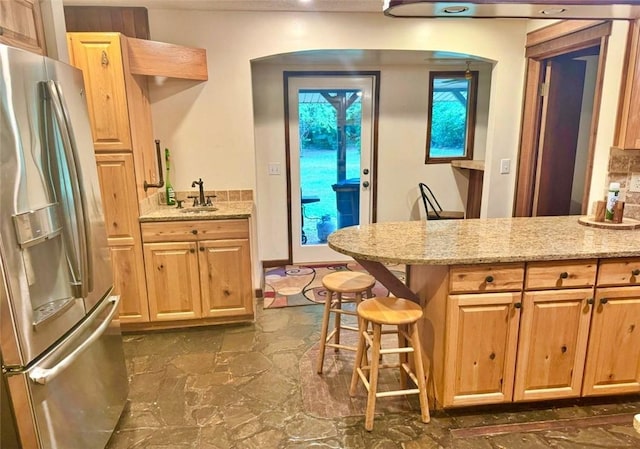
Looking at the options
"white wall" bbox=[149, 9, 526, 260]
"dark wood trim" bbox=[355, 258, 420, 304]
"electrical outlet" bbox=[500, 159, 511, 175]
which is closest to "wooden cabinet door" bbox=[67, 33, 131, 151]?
"white wall" bbox=[149, 9, 526, 260]

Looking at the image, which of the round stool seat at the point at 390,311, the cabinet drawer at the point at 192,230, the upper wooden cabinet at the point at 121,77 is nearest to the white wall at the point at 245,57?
the upper wooden cabinet at the point at 121,77

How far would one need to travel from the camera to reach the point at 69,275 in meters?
1.63

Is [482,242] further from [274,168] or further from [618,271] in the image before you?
[274,168]

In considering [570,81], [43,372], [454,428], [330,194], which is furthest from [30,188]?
[570,81]

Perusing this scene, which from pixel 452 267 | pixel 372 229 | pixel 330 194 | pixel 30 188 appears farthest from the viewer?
pixel 330 194

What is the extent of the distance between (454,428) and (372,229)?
113 centimetres

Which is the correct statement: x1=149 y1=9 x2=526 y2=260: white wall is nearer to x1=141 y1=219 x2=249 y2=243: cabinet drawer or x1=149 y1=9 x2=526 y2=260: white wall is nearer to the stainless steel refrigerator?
x1=141 y1=219 x2=249 y2=243: cabinet drawer

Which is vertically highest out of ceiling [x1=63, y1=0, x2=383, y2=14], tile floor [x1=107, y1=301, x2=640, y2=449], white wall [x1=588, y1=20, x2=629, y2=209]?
ceiling [x1=63, y1=0, x2=383, y2=14]

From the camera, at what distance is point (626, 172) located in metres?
2.63

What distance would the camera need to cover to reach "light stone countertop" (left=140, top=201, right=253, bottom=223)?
2.94 meters

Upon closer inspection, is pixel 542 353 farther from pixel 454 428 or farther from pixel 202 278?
pixel 202 278

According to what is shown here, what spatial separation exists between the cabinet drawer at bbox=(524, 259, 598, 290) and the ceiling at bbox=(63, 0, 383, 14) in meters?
2.20

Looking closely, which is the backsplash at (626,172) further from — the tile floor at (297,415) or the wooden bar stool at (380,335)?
the wooden bar stool at (380,335)

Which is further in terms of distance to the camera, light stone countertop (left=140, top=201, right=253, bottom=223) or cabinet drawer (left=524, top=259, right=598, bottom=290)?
light stone countertop (left=140, top=201, right=253, bottom=223)
